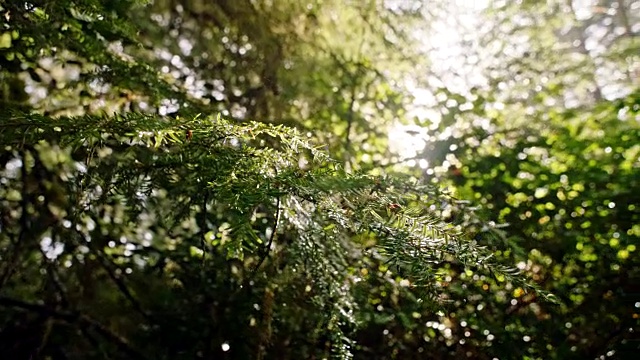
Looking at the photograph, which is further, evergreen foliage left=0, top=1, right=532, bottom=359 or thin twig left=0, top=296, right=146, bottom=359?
→ thin twig left=0, top=296, right=146, bottom=359

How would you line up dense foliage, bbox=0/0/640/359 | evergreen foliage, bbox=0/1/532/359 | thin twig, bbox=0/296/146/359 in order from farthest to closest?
thin twig, bbox=0/296/146/359 → dense foliage, bbox=0/0/640/359 → evergreen foliage, bbox=0/1/532/359

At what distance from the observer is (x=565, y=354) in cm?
243

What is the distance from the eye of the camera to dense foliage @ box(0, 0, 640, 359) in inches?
73.7

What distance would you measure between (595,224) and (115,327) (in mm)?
2844

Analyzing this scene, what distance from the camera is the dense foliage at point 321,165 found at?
1.87 meters

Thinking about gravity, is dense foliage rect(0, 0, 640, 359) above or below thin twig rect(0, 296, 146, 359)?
above

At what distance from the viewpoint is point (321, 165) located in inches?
65.7

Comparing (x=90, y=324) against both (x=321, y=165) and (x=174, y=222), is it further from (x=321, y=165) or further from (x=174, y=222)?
(x=321, y=165)

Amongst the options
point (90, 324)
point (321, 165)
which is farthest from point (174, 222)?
point (90, 324)

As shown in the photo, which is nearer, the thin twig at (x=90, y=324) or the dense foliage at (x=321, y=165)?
the dense foliage at (x=321, y=165)

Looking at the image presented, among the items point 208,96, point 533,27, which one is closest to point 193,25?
point 208,96

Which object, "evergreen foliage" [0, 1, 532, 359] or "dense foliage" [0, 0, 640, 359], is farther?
"dense foliage" [0, 0, 640, 359]

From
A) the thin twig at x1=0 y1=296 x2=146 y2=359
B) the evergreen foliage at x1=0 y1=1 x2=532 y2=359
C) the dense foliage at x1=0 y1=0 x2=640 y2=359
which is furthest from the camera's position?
the thin twig at x1=0 y1=296 x2=146 y2=359

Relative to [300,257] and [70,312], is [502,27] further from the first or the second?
[70,312]
